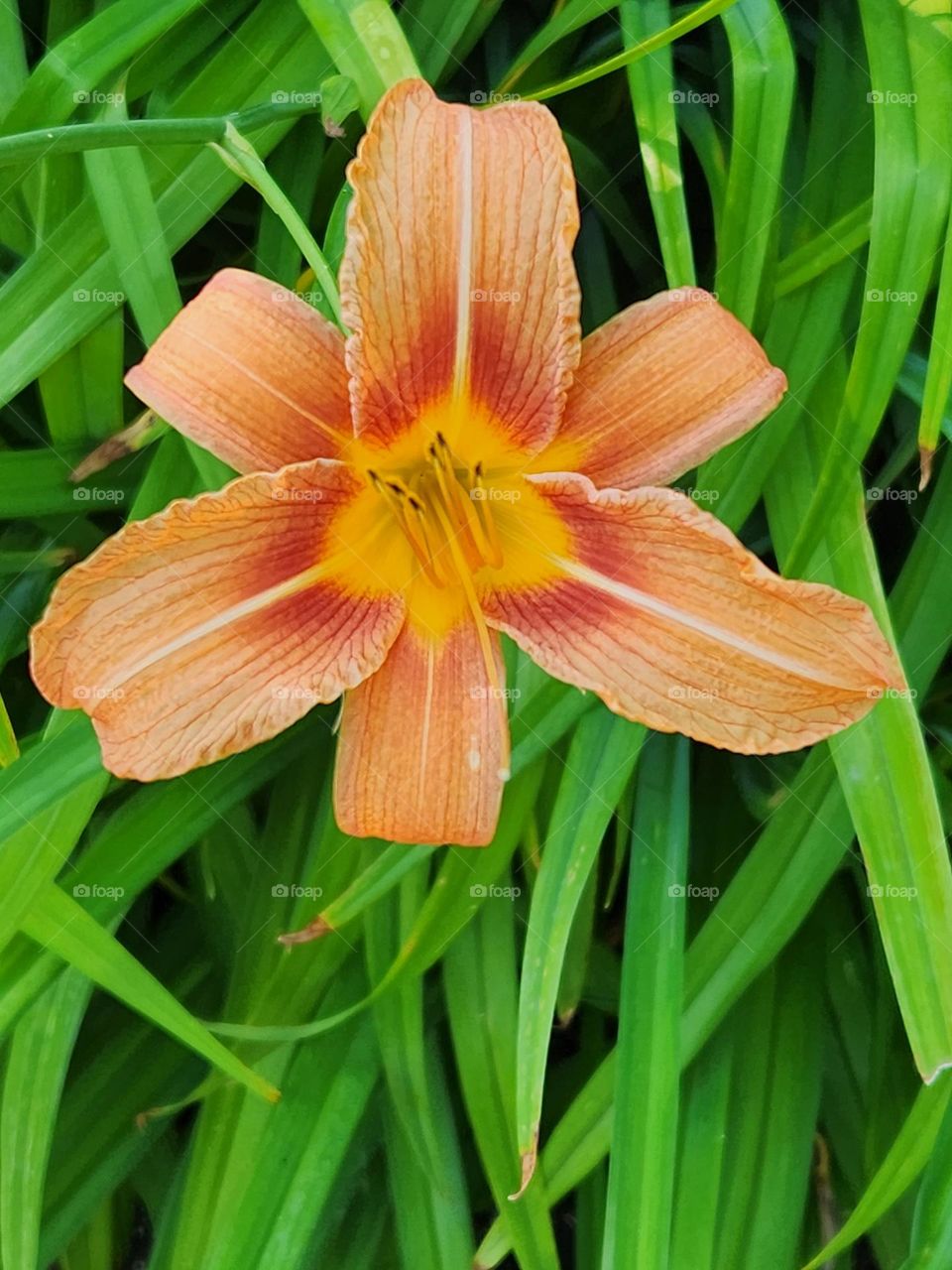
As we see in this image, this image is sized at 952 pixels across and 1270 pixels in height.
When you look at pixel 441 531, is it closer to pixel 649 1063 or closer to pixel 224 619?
pixel 224 619

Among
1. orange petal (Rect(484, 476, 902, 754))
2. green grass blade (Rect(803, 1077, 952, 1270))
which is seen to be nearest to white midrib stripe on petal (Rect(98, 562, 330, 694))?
orange petal (Rect(484, 476, 902, 754))

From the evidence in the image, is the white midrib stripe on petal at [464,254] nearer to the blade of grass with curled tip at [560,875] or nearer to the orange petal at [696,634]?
the orange petal at [696,634]

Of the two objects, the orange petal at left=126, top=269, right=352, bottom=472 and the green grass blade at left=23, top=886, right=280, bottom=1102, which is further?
the green grass blade at left=23, top=886, right=280, bottom=1102

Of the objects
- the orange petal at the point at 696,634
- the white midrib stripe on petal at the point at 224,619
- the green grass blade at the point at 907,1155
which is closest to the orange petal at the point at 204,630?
the white midrib stripe on petal at the point at 224,619

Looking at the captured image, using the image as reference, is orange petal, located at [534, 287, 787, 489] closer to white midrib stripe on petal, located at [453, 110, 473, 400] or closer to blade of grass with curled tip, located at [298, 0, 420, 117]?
white midrib stripe on petal, located at [453, 110, 473, 400]

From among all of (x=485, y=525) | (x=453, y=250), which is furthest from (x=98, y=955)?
(x=453, y=250)

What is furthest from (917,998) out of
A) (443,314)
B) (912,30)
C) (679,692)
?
(912,30)
